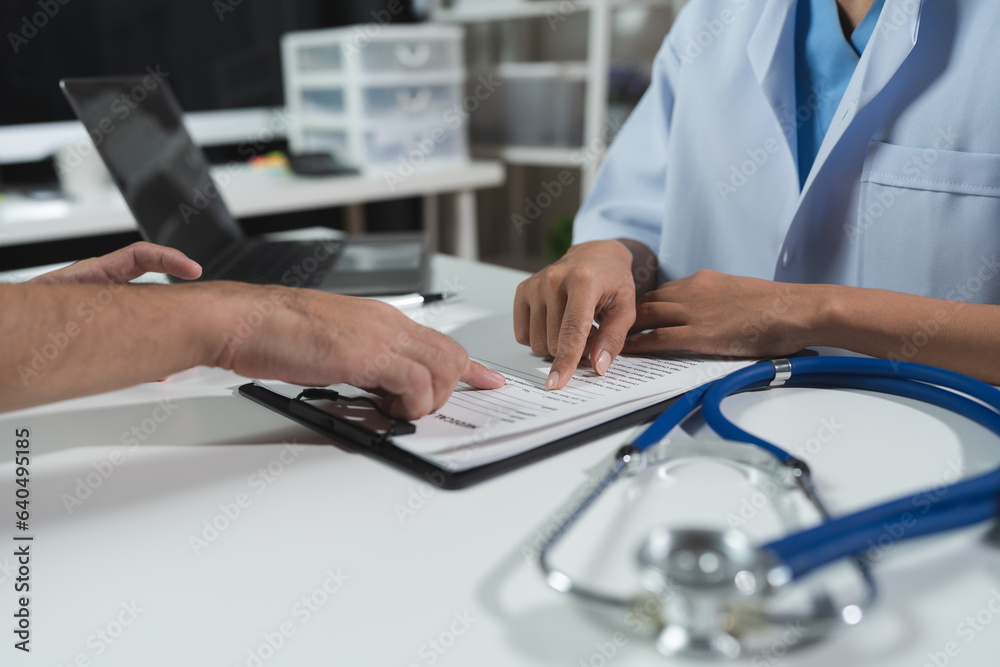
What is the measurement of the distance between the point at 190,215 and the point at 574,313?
607 millimetres

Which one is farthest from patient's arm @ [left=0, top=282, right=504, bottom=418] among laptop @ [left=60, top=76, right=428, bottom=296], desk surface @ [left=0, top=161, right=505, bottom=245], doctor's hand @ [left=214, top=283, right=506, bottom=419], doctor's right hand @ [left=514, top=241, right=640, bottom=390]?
desk surface @ [left=0, top=161, right=505, bottom=245]

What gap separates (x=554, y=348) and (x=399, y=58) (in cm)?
159

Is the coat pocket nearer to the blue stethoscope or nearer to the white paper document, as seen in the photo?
the white paper document

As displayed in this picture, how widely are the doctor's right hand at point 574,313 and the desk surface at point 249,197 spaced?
43.9 inches

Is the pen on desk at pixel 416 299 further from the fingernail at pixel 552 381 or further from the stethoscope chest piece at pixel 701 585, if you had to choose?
the stethoscope chest piece at pixel 701 585

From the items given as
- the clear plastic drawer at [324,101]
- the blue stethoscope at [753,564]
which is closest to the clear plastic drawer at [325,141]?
the clear plastic drawer at [324,101]

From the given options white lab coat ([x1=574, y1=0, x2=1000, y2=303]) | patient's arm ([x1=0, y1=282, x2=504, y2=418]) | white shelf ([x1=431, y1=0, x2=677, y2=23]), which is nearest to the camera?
patient's arm ([x1=0, y1=282, x2=504, y2=418])

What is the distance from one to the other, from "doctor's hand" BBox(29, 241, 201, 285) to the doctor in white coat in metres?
0.28

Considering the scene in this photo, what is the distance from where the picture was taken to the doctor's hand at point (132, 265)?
2.02 ft

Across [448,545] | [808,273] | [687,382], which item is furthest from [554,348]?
Result: [808,273]

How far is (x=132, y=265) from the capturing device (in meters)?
0.62

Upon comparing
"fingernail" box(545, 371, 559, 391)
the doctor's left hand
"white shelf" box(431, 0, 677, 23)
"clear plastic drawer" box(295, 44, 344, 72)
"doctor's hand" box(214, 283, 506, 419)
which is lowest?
"fingernail" box(545, 371, 559, 391)

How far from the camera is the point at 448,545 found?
1.23 ft

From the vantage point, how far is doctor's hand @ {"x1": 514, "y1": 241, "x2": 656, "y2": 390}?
57 cm
